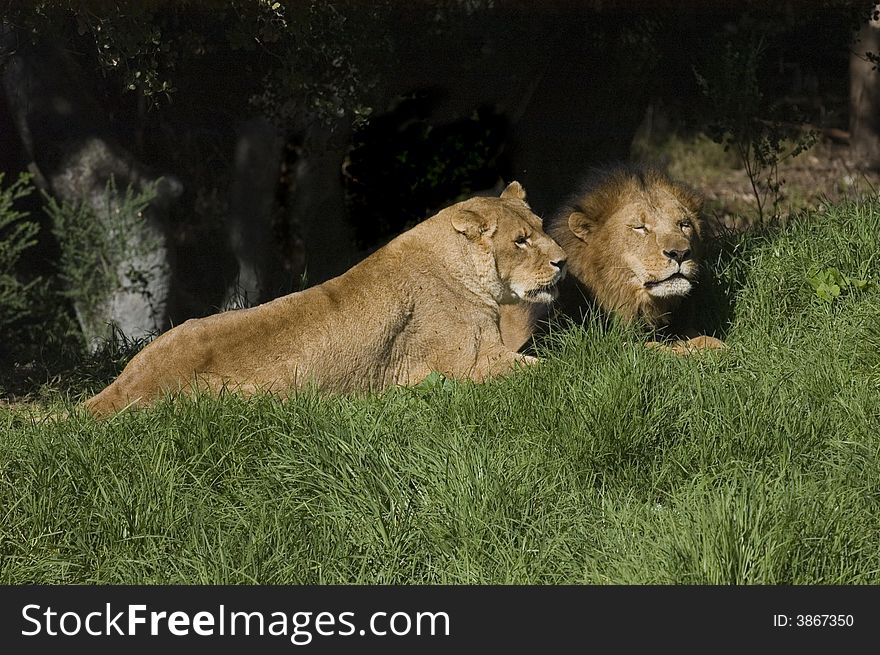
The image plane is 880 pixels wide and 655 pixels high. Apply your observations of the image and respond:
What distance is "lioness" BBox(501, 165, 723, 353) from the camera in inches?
244

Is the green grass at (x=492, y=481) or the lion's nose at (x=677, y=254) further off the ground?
the lion's nose at (x=677, y=254)

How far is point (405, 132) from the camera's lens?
29.0 feet

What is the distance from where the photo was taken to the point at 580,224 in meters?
6.53

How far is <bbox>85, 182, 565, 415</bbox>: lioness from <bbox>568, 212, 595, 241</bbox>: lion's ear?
357 mm

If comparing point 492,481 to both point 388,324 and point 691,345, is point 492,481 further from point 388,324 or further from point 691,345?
point 691,345

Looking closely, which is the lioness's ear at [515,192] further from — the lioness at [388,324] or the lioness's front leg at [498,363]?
the lioness's front leg at [498,363]

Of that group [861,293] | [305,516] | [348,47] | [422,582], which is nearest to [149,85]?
[348,47]

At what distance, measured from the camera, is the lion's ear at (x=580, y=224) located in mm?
6496

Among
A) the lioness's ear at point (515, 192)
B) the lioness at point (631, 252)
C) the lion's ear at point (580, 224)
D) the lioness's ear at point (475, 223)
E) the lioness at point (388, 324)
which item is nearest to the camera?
the lioness at point (388, 324)

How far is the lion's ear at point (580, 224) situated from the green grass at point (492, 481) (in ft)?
3.26

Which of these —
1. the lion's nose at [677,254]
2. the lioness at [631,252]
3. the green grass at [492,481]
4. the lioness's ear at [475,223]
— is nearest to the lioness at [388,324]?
the lioness's ear at [475,223]

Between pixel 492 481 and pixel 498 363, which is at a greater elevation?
pixel 498 363

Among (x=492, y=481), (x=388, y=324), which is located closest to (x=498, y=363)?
(x=388, y=324)

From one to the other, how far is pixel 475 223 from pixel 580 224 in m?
0.78
